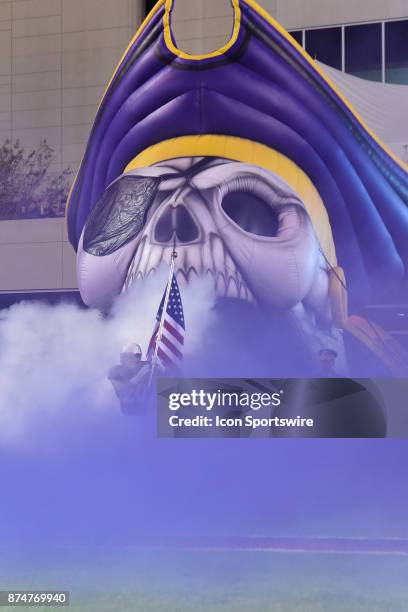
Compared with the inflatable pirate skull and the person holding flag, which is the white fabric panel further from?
the person holding flag

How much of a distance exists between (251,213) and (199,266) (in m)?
0.25

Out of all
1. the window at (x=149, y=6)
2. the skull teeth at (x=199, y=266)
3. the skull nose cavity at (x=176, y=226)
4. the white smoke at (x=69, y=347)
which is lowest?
the white smoke at (x=69, y=347)

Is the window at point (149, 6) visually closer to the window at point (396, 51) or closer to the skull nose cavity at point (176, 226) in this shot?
the skull nose cavity at point (176, 226)

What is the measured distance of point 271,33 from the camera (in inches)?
141

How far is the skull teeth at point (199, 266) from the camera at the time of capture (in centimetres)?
354

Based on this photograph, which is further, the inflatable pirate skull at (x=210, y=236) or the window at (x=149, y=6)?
the window at (x=149, y=6)

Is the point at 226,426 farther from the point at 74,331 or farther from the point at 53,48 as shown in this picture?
the point at 53,48

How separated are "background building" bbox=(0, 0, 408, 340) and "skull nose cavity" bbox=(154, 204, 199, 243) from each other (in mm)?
332

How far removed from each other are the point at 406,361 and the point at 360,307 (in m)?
0.24

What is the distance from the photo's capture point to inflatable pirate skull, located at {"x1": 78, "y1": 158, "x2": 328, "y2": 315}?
11.6 ft

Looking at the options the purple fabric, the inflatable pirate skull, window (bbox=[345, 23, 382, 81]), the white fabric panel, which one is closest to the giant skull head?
the inflatable pirate skull

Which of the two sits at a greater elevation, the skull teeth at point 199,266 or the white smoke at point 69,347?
the skull teeth at point 199,266

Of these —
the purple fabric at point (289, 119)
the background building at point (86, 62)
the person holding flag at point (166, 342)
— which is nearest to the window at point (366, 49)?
the background building at point (86, 62)

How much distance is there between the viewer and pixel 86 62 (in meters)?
3.76
